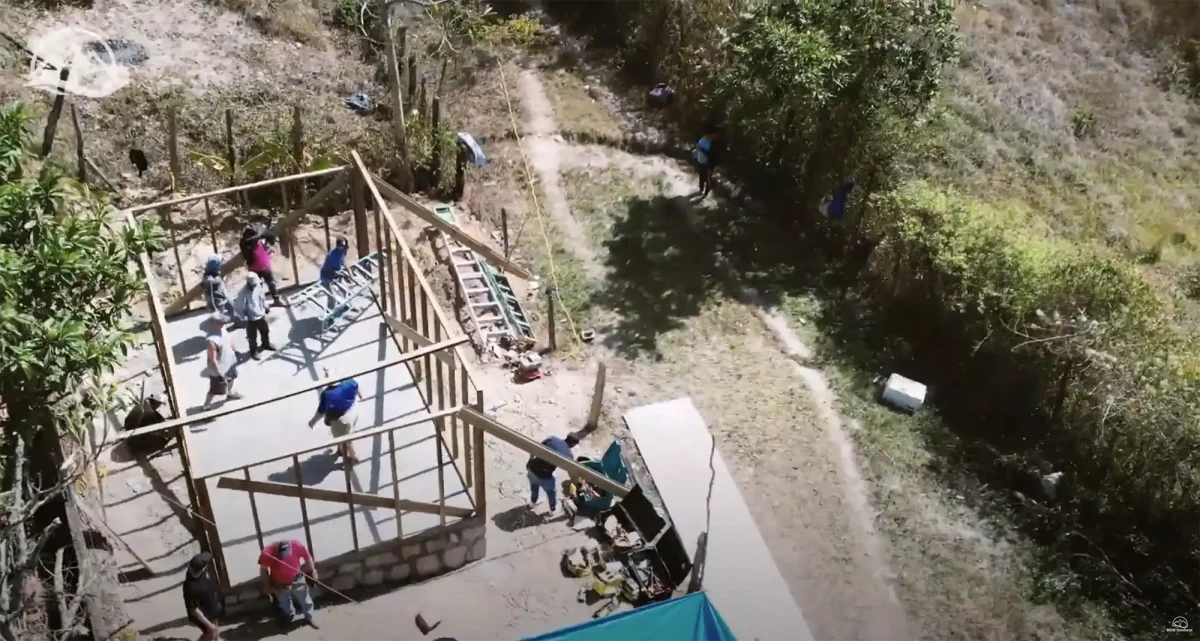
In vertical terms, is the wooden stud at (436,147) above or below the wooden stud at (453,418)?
above

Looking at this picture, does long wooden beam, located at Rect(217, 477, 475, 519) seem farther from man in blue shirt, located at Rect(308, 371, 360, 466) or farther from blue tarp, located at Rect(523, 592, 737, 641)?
blue tarp, located at Rect(523, 592, 737, 641)

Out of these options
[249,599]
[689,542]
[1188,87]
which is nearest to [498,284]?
[689,542]

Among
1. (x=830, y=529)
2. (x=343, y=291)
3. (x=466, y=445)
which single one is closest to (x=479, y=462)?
(x=466, y=445)

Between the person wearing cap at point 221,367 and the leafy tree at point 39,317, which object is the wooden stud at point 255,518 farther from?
the person wearing cap at point 221,367

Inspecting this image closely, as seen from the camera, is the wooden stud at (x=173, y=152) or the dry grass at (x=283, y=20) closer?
the wooden stud at (x=173, y=152)

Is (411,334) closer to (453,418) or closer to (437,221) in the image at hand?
(453,418)

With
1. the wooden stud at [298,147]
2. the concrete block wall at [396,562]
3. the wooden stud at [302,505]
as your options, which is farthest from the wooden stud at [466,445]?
the wooden stud at [298,147]
